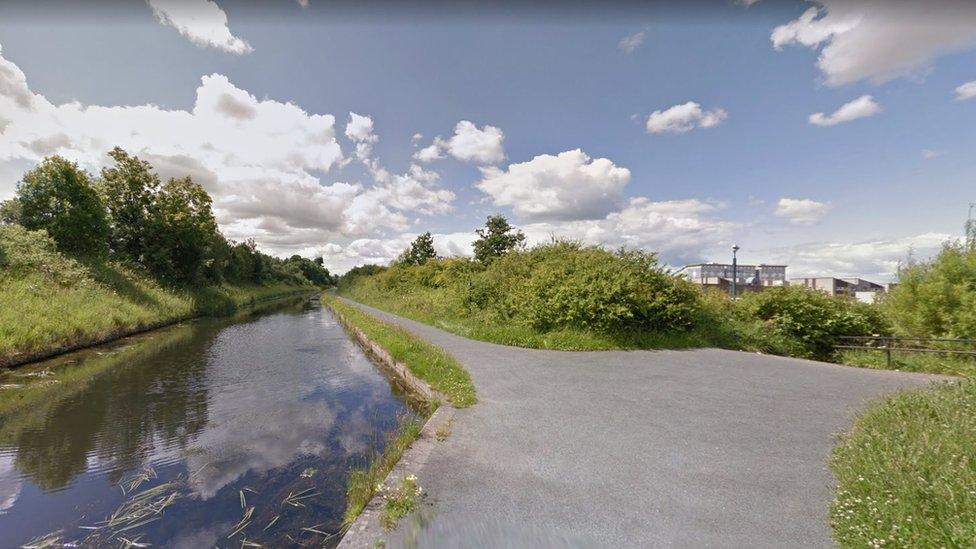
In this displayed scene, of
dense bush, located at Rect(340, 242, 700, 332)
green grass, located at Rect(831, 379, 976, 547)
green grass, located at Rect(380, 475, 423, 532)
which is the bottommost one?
green grass, located at Rect(380, 475, 423, 532)

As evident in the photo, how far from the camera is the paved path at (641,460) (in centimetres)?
305

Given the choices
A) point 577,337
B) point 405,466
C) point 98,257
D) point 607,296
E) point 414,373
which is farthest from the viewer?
point 98,257

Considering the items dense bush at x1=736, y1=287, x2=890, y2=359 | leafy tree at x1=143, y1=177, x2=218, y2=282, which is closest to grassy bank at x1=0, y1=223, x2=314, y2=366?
leafy tree at x1=143, y1=177, x2=218, y2=282

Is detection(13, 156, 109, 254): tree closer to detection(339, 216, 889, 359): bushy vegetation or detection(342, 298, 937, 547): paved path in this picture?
detection(339, 216, 889, 359): bushy vegetation

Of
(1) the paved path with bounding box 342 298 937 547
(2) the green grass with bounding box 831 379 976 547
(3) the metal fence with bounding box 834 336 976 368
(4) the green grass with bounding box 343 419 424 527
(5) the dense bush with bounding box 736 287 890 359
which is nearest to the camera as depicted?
(2) the green grass with bounding box 831 379 976 547

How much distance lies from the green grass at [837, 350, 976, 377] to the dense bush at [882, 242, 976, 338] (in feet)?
2.79

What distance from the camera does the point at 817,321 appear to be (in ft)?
41.1

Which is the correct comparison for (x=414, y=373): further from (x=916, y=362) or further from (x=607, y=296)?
(x=916, y=362)

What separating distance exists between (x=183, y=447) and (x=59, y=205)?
23.4m

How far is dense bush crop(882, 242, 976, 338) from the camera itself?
9.66 meters

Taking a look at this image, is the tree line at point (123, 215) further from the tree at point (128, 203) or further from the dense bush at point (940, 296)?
the dense bush at point (940, 296)

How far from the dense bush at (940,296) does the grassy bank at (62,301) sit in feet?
88.0

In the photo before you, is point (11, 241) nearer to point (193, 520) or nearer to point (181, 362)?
point (181, 362)

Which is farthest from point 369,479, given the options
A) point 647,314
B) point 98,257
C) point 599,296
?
point 98,257
